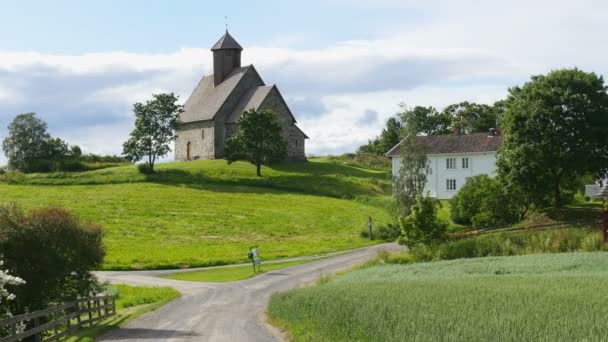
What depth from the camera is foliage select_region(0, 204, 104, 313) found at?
26375 millimetres

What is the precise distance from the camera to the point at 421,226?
44.1 meters

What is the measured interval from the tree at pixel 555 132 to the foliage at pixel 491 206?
1.45 m

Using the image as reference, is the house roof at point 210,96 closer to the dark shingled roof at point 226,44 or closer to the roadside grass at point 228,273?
the dark shingled roof at point 226,44

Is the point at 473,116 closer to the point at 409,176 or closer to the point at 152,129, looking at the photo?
A: the point at 152,129

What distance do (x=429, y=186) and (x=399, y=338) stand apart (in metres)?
74.5

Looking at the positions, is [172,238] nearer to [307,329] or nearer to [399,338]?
[307,329]

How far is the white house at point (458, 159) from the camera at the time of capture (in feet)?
281

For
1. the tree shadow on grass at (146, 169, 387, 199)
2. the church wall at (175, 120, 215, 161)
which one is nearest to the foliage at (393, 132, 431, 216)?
the tree shadow on grass at (146, 169, 387, 199)

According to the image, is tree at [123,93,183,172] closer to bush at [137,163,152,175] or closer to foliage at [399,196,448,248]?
bush at [137,163,152,175]

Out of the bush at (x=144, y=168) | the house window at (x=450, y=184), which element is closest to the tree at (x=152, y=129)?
the bush at (x=144, y=168)

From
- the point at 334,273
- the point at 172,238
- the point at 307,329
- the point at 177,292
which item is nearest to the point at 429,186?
the point at 172,238

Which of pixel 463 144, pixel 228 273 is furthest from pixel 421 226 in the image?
pixel 463 144

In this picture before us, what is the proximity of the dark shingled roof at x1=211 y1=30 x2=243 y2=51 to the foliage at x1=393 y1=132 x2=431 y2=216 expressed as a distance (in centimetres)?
6459

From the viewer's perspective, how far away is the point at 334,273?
39.9m
